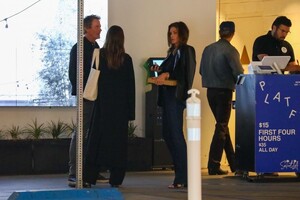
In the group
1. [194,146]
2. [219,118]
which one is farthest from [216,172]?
[194,146]

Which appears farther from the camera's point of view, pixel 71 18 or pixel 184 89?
pixel 71 18

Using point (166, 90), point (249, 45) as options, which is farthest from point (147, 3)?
point (166, 90)

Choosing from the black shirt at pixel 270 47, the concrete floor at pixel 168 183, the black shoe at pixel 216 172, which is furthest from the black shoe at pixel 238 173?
the black shirt at pixel 270 47

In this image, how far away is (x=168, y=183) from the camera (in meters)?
7.99

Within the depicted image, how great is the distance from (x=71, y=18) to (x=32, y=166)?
6.61 ft

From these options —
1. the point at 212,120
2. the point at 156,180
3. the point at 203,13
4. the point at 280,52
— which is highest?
the point at 203,13

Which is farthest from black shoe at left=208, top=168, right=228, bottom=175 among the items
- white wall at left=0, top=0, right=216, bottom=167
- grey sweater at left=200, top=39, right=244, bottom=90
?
grey sweater at left=200, top=39, right=244, bottom=90

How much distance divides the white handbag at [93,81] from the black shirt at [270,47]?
227 centimetres

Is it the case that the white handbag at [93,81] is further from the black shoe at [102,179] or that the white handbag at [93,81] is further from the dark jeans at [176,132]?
the black shoe at [102,179]

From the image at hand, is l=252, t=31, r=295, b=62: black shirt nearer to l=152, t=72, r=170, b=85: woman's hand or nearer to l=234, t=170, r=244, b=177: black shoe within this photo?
l=234, t=170, r=244, b=177: black shoe

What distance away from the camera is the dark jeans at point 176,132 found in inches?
290

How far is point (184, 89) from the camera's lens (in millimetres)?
7336

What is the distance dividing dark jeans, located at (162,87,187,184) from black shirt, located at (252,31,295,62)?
1718 millimetres

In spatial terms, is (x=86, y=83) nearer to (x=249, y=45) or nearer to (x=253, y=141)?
(x=253, y=141)
